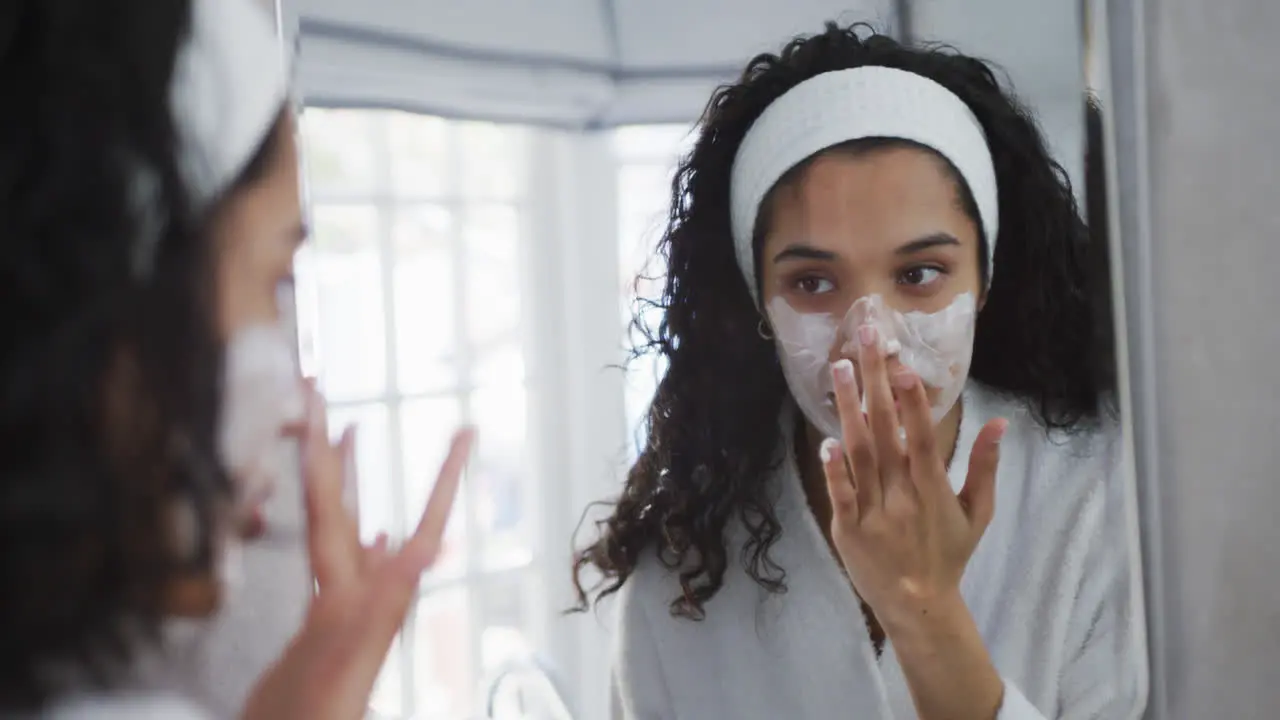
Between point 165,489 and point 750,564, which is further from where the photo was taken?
point 750,564

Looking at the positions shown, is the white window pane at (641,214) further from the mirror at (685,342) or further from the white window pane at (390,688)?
the white window pane at (390,688)

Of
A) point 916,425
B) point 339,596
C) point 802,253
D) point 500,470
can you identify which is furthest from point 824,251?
point 339,596

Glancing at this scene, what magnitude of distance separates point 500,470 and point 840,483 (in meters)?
0.20

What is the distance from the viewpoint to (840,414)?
615mm

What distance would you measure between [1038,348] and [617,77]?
34 cm

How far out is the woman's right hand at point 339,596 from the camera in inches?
20.8

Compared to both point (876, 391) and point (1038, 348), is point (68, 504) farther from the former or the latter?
point (1038, 348)

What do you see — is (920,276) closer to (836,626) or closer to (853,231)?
(853,231)

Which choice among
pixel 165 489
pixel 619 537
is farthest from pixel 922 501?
pixel 165 489

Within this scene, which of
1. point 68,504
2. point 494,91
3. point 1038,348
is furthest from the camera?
point 1038,348

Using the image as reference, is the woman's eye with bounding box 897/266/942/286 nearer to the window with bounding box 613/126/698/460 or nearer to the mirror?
the mirror

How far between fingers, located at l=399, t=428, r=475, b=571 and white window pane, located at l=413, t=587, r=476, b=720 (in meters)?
0.03

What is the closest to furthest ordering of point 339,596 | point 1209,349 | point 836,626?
1. point 339,596
2. point 836,626
3. point 1209,349

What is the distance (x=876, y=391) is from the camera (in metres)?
0.60
